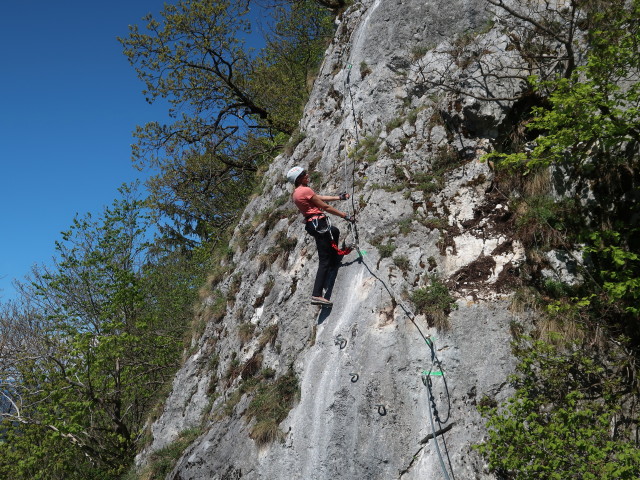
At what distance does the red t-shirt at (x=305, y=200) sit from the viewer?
810cm

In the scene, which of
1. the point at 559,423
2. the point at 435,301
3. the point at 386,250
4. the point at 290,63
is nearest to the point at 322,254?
the point at 386,250

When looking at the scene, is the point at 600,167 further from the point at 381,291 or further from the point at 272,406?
the point at 272,406

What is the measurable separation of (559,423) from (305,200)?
4.75m

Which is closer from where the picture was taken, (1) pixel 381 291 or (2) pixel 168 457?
(1) pixel 381 291

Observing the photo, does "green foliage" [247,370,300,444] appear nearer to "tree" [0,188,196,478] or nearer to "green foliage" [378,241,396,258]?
"green foliage" [378,241,396,258]

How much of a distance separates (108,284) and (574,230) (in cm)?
1421

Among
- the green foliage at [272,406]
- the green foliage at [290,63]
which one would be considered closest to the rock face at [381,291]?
the green foliage at [272,406]

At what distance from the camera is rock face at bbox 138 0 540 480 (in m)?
6.51


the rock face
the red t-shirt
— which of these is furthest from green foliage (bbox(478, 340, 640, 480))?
the red t-shirt

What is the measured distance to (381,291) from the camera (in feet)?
24.7

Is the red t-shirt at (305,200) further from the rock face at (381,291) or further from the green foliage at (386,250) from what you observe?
the green foliage at (386,250)

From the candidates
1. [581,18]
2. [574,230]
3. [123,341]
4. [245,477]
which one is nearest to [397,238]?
[574,230]

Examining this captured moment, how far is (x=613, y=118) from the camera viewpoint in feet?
20.6

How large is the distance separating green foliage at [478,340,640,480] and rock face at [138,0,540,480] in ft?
1.24
